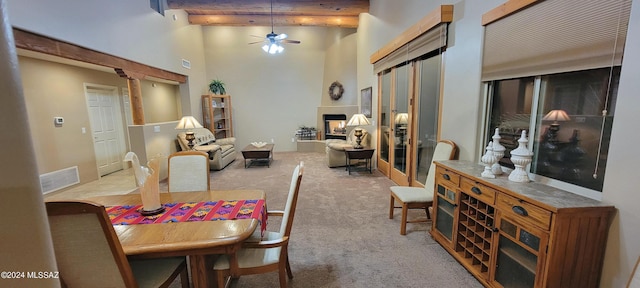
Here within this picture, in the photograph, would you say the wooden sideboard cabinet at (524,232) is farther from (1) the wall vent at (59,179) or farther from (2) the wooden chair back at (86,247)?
(1) the wall vent at (59,179)

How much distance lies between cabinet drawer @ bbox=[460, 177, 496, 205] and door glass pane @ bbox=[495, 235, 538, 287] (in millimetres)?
267

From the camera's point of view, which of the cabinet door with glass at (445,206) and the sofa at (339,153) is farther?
→ the sofa at (339,153)

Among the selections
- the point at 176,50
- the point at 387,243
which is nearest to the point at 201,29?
the point at 176,50

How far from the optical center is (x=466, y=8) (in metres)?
2.58

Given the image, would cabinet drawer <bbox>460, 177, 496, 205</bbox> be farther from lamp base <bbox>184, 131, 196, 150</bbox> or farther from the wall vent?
the wall vent

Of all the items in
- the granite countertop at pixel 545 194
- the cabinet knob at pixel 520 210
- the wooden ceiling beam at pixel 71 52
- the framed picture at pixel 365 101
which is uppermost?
the wooden ceiling beam at pixel 71 52

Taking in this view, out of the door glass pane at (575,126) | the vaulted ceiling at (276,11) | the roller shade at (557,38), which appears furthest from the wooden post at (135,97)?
the door glass pane at (575,126)

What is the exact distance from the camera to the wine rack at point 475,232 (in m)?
1.95

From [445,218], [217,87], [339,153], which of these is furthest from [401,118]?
[217,87]

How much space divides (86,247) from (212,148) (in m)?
4.54

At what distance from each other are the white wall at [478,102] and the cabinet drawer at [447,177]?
1.24ft

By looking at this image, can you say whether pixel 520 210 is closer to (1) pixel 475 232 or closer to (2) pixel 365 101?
(1) pixel 475 232

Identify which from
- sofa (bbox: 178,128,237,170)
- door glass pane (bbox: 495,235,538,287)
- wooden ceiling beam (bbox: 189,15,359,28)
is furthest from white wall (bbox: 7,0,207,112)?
door glass pane (bbox: 495,235,538,287)

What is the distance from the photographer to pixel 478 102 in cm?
248
